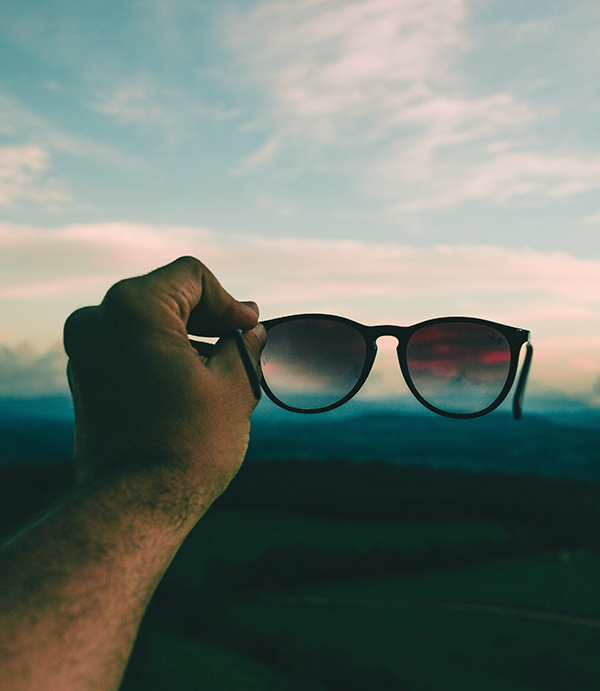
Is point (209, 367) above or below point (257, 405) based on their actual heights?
above

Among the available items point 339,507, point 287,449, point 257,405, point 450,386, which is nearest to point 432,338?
point 450,386

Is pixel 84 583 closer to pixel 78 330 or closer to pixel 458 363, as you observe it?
pixel 78 330

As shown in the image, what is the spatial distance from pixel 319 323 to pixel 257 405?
1.04 metres

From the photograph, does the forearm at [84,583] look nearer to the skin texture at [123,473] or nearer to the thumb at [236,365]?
the skin texture at [123,473]

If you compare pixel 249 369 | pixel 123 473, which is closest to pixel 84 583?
pixel 123 473

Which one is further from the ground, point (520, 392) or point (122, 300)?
point (122, 300)

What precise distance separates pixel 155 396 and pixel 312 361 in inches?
52.2

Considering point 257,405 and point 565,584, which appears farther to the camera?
point 565,584

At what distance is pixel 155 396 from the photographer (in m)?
1.46

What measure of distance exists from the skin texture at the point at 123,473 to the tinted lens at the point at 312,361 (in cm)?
68

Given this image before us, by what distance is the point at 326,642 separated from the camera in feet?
169

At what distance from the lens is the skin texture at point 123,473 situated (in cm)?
105

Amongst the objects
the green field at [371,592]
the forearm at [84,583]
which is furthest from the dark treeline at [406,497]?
the forearm at [84,583]

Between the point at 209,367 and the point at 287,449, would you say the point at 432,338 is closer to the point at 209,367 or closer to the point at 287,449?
the point at 209,367
